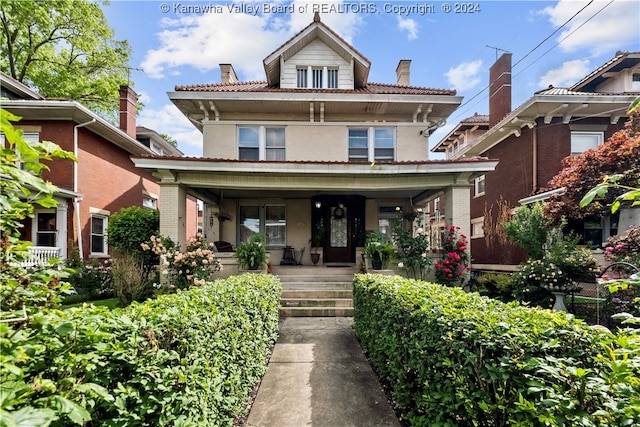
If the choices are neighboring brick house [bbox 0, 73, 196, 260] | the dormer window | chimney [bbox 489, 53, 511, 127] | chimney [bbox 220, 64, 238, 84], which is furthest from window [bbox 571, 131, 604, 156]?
neighboring brick house [bbox 0, 73, 196, 260]

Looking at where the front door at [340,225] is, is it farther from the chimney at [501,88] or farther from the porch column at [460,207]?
the chimney at [501,88]

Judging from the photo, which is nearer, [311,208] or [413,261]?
[413,261]

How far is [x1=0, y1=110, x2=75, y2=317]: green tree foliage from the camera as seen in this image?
1266 mm

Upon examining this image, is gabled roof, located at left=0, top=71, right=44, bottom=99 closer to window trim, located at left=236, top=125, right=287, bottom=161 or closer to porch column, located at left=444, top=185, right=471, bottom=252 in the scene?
window trim, located at left=236, top=125, right=287, bottom=161

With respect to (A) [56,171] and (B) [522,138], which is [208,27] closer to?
(A) [56,171]

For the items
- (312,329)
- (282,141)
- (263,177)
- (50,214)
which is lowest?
(312,329)

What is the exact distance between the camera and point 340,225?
1204cm

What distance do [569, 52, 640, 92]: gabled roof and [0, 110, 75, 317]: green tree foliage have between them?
17.8 meters

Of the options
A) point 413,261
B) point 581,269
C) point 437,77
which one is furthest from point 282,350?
point 437,77

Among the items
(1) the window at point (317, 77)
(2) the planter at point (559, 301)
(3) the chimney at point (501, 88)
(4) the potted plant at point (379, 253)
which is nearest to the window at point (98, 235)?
(1) the window at point (317, 77)

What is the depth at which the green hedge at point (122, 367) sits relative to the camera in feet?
3.74

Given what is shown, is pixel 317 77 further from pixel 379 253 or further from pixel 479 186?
pixel 479 186

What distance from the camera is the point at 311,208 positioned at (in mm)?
12109

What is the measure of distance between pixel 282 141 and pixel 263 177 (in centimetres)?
299
